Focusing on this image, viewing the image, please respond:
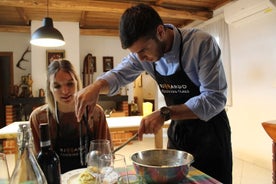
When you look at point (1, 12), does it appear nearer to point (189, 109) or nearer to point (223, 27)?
point (223, 27)

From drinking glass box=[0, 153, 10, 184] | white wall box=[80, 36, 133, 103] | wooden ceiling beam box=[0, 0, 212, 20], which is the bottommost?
drinking glass box=[0, 153, 10, 184]

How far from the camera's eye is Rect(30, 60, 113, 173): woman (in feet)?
4.66

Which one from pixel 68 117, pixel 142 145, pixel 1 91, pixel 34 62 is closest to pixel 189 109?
pixel 68 117

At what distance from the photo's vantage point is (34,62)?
498 cm

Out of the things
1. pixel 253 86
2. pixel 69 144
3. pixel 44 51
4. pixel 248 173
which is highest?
pixel 44 51

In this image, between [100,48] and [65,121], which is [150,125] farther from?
[100,48]

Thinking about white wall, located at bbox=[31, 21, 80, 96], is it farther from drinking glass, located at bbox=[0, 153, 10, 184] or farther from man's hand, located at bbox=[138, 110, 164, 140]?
drinking glass, located at bbox=[0, 153, 10, 184]

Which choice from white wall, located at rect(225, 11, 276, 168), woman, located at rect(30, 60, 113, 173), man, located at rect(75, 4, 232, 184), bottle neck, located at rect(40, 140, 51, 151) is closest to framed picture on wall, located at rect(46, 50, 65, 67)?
white wall, located at rect(225, 11, 276, 168)

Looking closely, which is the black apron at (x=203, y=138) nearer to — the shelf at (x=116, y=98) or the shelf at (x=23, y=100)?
the shelf at (x=23, y=100)

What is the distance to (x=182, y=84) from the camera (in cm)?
119

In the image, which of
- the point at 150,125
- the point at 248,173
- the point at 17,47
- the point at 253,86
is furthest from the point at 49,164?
the point at 17,47

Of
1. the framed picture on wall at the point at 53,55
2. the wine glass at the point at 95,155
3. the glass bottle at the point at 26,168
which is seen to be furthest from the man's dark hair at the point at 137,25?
the framed picture on wall at the point at 53,55

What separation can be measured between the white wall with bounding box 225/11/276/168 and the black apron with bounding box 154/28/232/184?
2281 mm

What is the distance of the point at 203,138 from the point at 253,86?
8.61 feet
